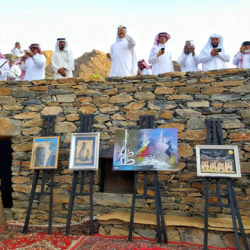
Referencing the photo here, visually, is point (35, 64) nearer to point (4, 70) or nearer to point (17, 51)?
point (4, 70)

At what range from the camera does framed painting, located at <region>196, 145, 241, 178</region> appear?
3923mm

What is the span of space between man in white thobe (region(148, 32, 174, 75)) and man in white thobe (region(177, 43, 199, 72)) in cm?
36

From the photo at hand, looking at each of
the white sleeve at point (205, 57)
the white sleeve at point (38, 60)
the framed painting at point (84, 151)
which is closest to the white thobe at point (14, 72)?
the white sleeve at point (38, 60)

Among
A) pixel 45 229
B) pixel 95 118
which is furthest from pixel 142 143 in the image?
pixel 45 229

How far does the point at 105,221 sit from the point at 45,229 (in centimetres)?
122

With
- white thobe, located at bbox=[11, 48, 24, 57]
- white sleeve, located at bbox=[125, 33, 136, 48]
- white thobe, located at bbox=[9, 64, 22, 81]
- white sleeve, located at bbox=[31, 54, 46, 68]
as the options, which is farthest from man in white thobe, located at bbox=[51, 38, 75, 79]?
white thobe, located at bbox=[11, 48, 24, 57]

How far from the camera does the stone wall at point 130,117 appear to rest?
4500 millimetres

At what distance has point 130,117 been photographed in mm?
4934

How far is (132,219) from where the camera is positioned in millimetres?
3975

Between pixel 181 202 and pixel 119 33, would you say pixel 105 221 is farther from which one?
pixel 119 33

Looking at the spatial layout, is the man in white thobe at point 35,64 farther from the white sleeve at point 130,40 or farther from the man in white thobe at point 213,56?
the man in white thobe at point 213,56

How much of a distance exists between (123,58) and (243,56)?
2805 mm

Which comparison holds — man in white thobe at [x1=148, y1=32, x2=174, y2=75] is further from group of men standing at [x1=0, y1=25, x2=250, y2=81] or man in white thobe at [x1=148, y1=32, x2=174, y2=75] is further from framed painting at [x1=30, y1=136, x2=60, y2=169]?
framed painting at [x1=30, y1=136, x2=60, y2=169]

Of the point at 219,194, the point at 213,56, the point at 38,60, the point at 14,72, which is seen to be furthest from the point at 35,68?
the point at 219,194
